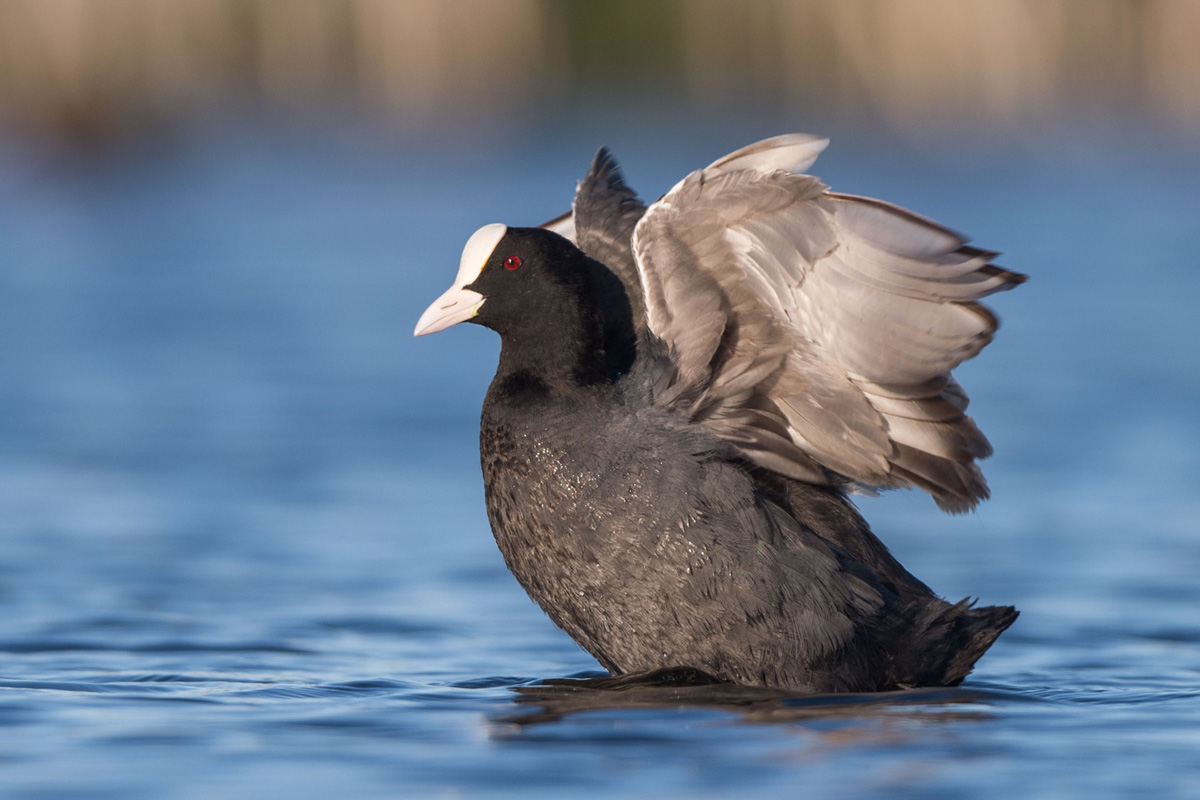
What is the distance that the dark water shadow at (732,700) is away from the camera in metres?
4.42

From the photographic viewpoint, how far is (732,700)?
454 cm

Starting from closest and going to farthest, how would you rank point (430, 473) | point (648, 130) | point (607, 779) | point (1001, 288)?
1. point (607, 779)
2. point (1001, 288)
3. point (430, 473)
4. point (648, 130)

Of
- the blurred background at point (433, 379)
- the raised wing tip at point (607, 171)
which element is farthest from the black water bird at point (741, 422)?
the raised wing tip at point (607, 171)

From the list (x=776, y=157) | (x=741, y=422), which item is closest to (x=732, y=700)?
(x=741, y=422)

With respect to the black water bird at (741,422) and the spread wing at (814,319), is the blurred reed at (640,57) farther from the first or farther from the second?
the spread wing at (814,319)

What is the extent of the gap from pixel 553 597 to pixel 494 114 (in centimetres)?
2296

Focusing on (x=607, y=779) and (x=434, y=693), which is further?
(x=434, y=693)

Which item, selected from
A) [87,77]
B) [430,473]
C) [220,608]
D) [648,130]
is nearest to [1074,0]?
[648,130]

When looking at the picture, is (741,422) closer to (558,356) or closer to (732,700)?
(558,356)

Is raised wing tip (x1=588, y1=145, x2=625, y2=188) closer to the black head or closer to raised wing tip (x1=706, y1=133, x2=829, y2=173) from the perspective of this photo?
the black head

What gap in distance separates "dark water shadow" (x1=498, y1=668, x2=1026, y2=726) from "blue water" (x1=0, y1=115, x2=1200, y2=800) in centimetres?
2

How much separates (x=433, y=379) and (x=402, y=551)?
13.5 ft

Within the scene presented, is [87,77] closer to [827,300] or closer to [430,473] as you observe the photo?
[430,473]

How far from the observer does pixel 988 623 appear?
485 centimetres
